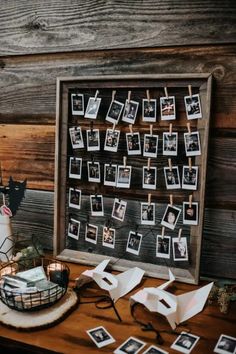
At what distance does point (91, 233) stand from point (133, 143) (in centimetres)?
38

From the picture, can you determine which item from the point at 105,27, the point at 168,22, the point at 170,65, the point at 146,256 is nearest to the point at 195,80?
the point at 170,65

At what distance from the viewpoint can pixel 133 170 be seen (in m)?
1.34

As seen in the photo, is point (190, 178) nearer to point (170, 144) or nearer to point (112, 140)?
point (170, 144)

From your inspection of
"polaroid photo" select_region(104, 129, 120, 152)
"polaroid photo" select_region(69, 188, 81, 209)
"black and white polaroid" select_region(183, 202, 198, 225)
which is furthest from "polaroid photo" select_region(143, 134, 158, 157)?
"polaroid photo" select_region(69, 188, 81, 209)

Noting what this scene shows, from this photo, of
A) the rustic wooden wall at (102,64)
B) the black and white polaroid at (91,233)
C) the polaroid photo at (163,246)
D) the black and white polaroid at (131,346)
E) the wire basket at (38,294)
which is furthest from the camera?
the black and white polaroid at (91,233)

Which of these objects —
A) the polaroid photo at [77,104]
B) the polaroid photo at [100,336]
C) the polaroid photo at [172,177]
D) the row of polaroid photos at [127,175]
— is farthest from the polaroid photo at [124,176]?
the polaroid photo at [100,336]

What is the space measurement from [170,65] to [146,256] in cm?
68

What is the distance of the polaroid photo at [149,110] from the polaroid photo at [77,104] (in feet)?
0.79

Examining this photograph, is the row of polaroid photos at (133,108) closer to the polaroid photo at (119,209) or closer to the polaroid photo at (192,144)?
the polaroid photo at (192,144)

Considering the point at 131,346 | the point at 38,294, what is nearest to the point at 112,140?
the point at 38,294

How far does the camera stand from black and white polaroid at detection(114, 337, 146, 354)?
0.93 meters

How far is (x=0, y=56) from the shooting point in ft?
4.99

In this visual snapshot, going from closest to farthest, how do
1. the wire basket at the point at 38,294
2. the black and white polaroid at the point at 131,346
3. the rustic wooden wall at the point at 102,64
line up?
the black and white polaroid at the point at 131,346
the wire basket at the point at 38,294
the rustic wooden wall at the point at 102,64

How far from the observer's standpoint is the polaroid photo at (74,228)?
1.43m
